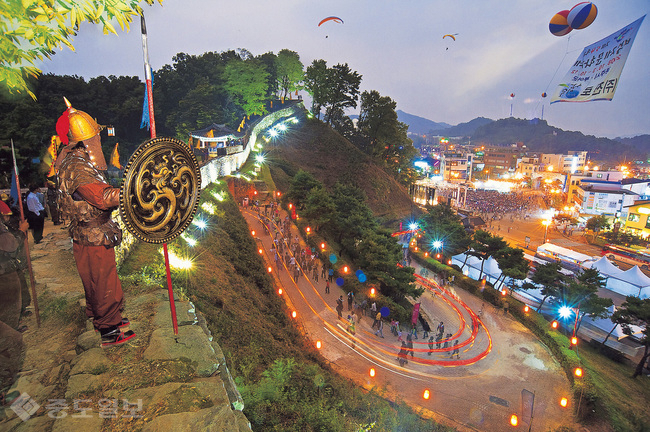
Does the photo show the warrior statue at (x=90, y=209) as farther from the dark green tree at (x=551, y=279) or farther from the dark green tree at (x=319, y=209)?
the dark green tree at (x=551, y=279)

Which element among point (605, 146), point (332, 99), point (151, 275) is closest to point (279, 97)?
point (332, 99)

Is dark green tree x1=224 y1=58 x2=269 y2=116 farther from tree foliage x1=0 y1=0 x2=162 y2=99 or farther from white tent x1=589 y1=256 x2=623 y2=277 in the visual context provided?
tree foliage x1=0 y1=0 x2=162 y2=99

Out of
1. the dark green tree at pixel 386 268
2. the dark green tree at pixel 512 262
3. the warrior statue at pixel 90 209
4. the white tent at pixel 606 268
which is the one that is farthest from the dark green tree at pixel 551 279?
the warrior statue at pixel 90 209

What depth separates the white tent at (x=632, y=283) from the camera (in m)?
25.0

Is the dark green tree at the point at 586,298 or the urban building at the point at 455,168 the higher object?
the urban building at the point at 455,168

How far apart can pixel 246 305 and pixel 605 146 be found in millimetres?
202896

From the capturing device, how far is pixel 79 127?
4.08 meters

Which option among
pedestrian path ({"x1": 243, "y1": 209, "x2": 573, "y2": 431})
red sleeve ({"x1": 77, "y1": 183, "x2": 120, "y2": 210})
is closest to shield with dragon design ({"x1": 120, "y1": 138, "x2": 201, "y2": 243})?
red sleeve ({"x1": 77, "y1": 183, "x2": 120, "y2": 210})

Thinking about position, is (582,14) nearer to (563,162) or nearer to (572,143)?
(563,162)

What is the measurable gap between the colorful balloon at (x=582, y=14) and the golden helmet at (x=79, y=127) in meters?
23.0

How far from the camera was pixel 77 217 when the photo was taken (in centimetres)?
406

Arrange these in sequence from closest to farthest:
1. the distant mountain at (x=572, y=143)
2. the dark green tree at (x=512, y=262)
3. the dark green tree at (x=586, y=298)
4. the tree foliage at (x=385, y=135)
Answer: the dark green tree at (x=586, y=298) < the dark green tree at (x=512, y=262) < the tree foliage at (x=385, y=135) < the distant mountain at (x=572, y=143)

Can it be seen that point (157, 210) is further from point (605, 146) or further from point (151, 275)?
point (605, 146)

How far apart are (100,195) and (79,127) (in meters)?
1.00
